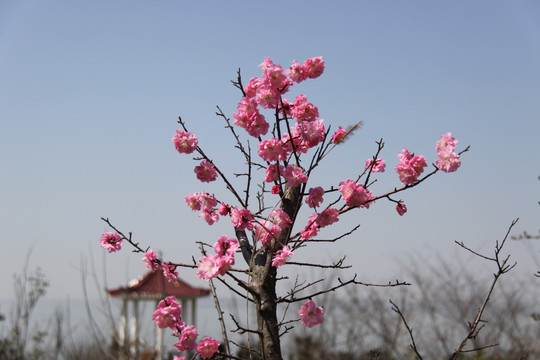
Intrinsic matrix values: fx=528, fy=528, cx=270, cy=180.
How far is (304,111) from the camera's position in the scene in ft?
8.16

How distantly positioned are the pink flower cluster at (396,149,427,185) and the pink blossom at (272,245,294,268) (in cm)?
65

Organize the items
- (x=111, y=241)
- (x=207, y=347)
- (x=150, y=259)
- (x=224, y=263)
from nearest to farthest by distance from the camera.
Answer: (x=224, y=263), (x=207, y=347), (x=150, y=259), (x=111, y=241)

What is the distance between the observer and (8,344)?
7379 mm

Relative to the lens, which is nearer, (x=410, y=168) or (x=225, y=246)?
(x=225, y=246)

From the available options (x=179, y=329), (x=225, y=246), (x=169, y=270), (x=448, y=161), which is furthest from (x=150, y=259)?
A: (x=448, y=161)

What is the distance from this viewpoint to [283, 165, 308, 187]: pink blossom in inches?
91.7

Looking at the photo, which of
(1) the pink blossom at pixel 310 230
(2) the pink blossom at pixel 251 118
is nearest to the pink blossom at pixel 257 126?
(2) the pink blossom at pixel 251 118

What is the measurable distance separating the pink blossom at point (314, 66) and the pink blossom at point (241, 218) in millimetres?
723

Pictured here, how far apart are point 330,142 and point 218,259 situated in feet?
2.80

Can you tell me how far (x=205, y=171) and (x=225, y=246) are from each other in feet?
1.88

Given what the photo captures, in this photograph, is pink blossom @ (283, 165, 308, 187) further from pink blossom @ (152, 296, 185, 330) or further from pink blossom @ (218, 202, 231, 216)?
pink blossom @ (152, 296, 185, 330)

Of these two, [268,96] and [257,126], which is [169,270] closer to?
[257,126]

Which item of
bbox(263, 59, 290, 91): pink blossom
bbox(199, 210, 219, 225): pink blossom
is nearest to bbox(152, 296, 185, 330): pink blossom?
bbox(199, 210, 219, 225): pink blossom

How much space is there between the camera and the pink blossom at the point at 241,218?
2.42m
